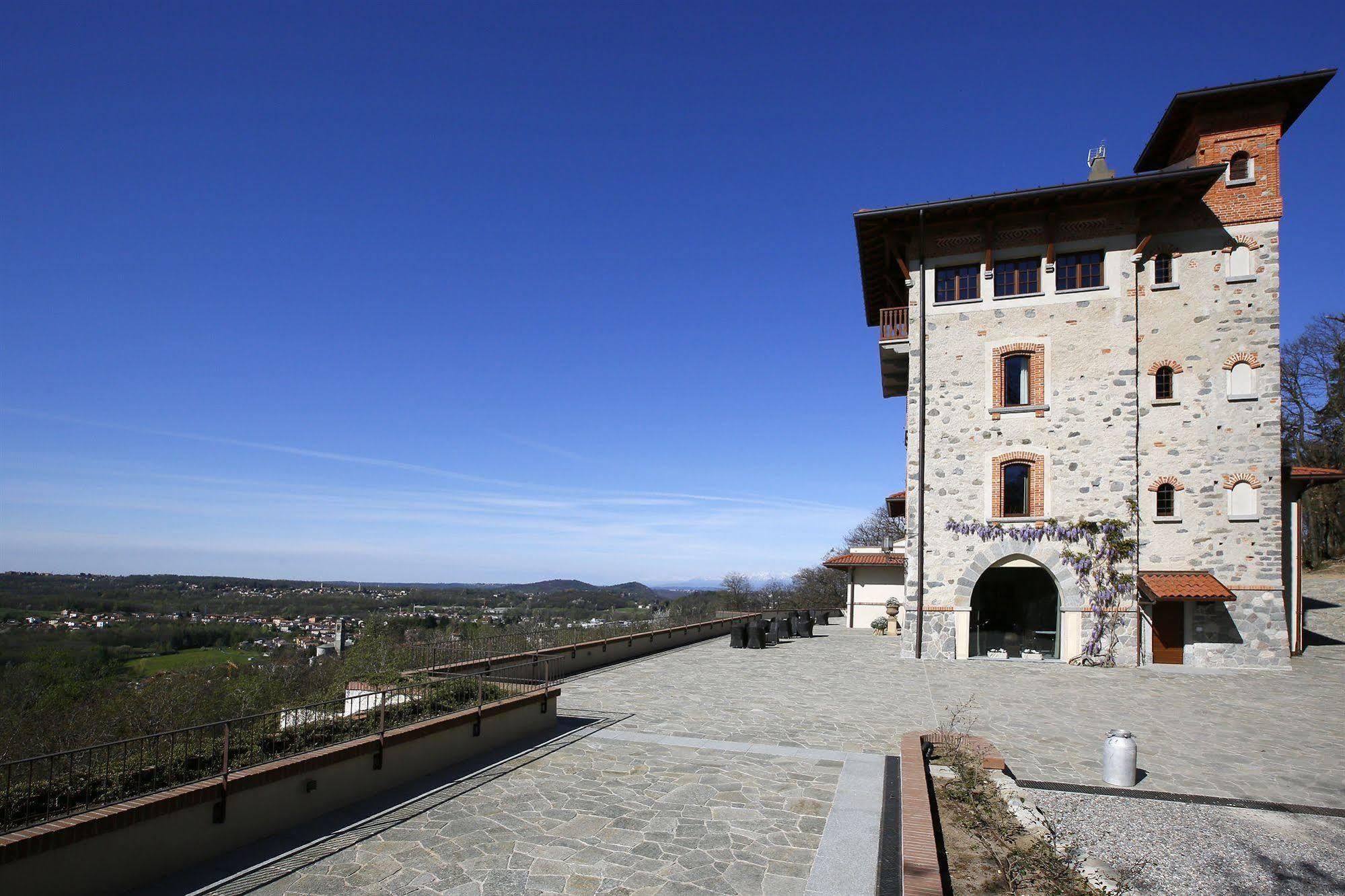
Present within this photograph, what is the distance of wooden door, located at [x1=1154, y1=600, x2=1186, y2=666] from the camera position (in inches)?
723

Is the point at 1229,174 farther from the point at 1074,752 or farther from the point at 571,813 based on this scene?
the point at 571,813

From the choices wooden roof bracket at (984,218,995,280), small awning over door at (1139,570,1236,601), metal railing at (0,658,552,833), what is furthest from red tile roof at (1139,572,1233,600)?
metal railing at (0,658,552,833)

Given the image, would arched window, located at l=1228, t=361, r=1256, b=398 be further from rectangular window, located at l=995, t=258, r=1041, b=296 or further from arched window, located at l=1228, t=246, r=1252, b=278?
rectangular window, located at l=995, t=258, r=1041, b=296

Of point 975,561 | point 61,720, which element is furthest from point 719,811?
point 975,561

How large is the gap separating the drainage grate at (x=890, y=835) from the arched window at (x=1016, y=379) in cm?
1405

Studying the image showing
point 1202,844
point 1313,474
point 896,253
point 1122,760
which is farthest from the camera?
point 896,253

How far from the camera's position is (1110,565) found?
18328 millimetres

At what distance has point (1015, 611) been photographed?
64.0 feet

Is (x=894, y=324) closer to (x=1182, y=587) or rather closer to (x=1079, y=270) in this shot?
(x=1079, y=270)

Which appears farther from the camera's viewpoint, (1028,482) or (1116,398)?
(1028,482)

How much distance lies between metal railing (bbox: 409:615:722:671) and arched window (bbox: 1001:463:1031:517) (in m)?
10.4

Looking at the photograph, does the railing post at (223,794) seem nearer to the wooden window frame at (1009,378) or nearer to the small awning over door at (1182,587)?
the wooden window frame at (1009,378)

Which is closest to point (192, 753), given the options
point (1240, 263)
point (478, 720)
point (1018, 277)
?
point (478, 720)

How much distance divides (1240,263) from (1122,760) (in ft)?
54.1
